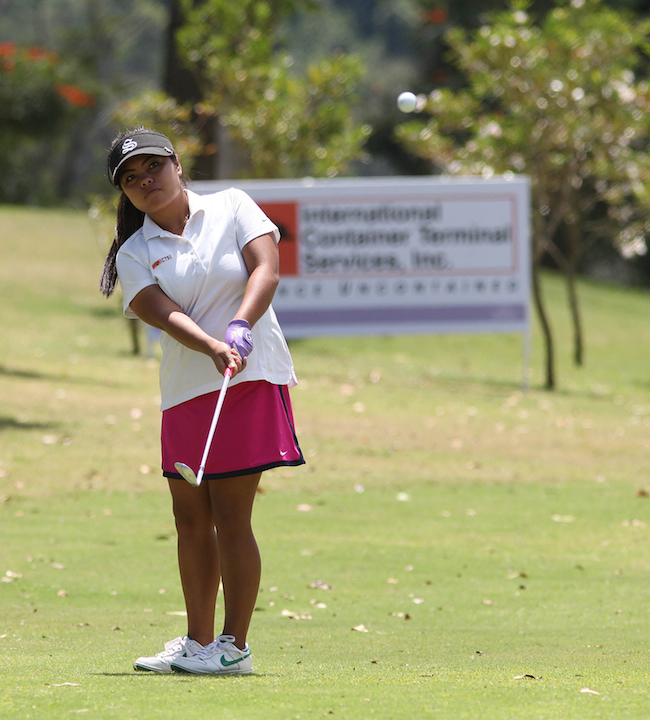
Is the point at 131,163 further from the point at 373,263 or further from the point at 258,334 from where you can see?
the point at 373,263

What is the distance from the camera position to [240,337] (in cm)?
372

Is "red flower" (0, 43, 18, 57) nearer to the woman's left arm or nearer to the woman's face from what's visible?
the woman's face

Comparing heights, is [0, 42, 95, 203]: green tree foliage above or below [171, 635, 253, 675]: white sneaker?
above

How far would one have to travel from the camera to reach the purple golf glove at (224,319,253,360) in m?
3.72

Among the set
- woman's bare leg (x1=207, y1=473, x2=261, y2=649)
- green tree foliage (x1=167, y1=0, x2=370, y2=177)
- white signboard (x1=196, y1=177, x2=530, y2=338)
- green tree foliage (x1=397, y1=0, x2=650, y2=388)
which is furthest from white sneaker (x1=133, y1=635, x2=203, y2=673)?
green tree foliage (x1=167, y1=0, x2=370, y2=177)

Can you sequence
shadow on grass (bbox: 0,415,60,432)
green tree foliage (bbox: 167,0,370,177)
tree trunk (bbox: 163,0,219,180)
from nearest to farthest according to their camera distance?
shadow on grass (bbox: 0,415,60,432) < green tree foliage (bbox: 167,0,370,177) < tree trunk (bbox: 163,0,219,180)

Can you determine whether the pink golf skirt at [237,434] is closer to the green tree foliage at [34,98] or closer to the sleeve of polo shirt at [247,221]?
the sleeve of polo shirt at [247,221]

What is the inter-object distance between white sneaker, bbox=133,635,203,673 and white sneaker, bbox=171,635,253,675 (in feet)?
0.07

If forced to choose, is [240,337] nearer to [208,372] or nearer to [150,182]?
[208,372]

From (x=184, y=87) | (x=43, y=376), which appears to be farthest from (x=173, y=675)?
(x=184, y=87)

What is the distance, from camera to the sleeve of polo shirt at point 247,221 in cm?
398

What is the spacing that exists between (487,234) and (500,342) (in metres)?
6.61

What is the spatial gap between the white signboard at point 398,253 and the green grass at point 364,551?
866mm

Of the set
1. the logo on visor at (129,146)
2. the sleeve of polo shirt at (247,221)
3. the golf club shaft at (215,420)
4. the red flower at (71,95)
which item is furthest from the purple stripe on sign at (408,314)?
the red flower at (71,95)
